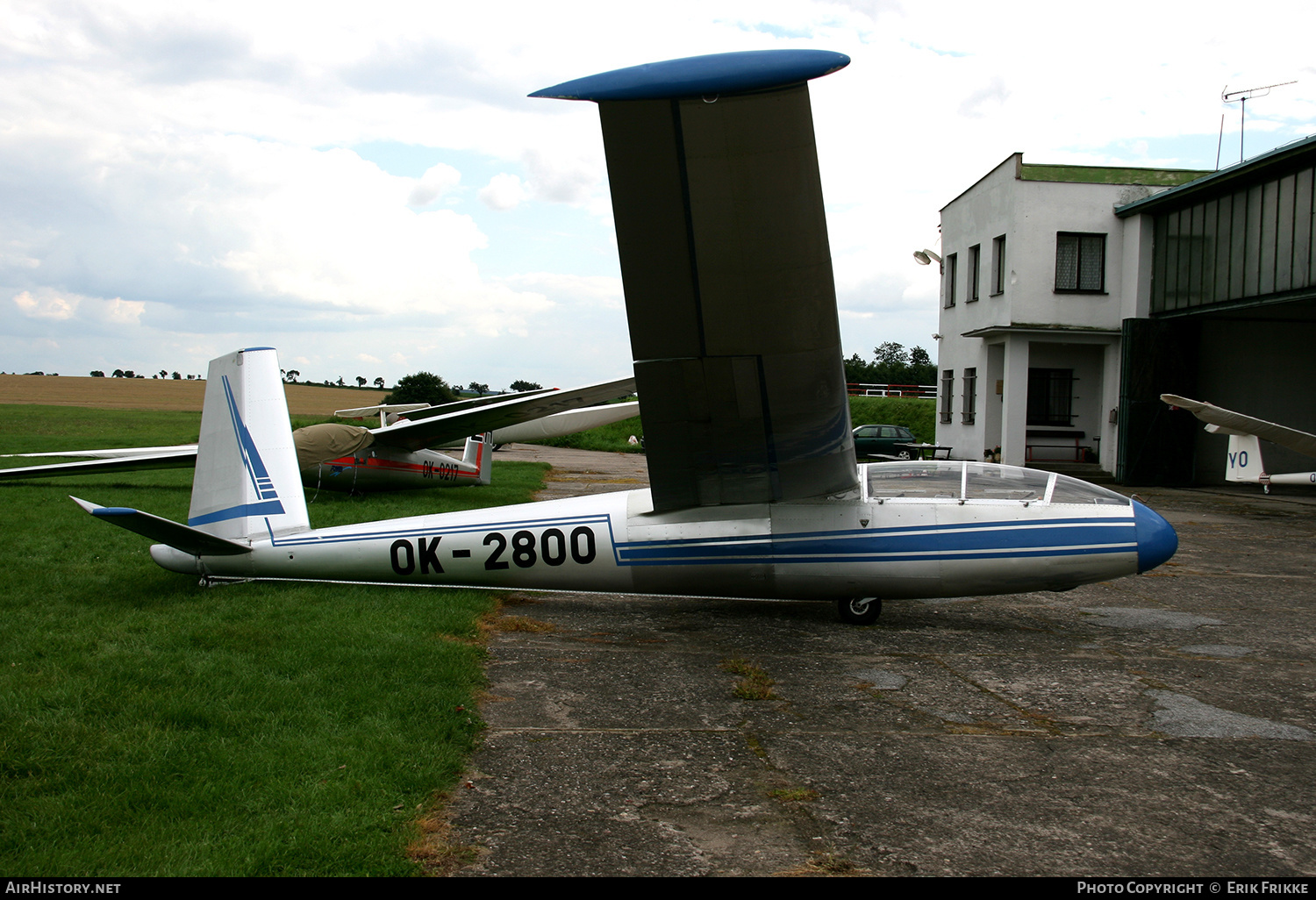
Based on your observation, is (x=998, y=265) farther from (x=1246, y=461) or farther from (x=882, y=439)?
(x=1246, y=461)

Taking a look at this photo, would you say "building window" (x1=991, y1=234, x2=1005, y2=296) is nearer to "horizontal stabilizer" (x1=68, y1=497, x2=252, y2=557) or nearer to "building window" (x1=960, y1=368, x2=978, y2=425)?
"building window" (x1=960, y1=368, x2=978, y2=425)

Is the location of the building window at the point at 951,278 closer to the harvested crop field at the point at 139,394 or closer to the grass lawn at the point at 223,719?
the grass lawn at the point at 223,719

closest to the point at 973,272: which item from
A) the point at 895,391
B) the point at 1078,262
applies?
the point at 1078,262

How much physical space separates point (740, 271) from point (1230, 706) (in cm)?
437


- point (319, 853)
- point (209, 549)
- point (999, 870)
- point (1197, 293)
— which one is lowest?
point (999, 870)

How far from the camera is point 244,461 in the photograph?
7.20m

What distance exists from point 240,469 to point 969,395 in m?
24.3

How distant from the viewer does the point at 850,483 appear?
6898 mm

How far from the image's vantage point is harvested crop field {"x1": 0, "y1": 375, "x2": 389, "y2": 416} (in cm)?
5184

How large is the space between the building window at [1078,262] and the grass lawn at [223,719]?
22.3 metres

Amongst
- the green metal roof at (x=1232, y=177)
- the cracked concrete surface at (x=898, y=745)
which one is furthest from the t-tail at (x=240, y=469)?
the green metal roof at (x=1232, y=177)

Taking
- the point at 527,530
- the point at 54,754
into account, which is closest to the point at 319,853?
the point at 54,754

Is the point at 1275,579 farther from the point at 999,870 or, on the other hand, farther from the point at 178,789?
the point at 178,789

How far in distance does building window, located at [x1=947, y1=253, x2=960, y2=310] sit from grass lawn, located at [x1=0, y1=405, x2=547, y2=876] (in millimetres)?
24595
